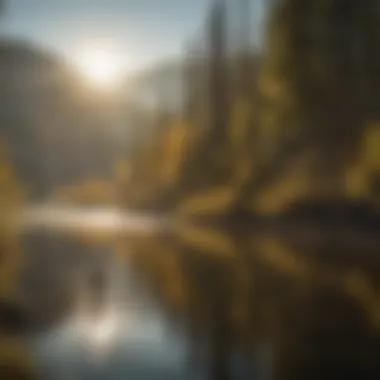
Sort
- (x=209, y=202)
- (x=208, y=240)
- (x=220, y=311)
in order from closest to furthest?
(x=220, y=311) → (x=208, y=240) → (x=209, y=202)

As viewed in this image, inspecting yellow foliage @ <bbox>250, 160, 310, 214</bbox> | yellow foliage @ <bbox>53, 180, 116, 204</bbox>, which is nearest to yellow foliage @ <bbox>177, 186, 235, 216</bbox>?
yellow foliage @ <bbox>250, 160, 310, 214</bbox>

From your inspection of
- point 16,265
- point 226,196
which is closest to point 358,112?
point 226,196

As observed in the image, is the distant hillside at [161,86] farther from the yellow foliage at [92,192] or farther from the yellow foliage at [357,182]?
the yellow foliage at [357,182]

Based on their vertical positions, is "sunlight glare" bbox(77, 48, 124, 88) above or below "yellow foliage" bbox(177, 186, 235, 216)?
above

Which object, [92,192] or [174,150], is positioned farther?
[174,150]

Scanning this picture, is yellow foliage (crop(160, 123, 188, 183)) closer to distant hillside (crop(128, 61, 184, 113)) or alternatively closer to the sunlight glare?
distant hillside (crop(128, 61, 184, 113))

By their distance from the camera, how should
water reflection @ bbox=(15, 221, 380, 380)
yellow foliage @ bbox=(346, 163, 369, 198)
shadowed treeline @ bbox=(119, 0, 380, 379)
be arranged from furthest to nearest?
yellow foliage @ bbox=(346, 163, 369, 198) < shadowed treeline @ bbox=(119, 0, 380, 379) < water reflection @ bbox=(15, 221, 380, 380)

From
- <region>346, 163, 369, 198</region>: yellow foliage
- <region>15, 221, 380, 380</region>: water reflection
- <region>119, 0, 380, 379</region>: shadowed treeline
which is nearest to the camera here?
<region>15, 221, 380, 380</region>: water reflection

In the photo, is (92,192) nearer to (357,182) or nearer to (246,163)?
(246,163)

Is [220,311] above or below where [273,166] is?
below

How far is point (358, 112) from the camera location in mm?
2695

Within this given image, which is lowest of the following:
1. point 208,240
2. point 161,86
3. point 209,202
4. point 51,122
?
point 208,240

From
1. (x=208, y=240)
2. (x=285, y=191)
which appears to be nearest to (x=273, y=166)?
(x=285, y=191)

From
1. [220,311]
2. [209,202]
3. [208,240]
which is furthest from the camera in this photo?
[209,202]
